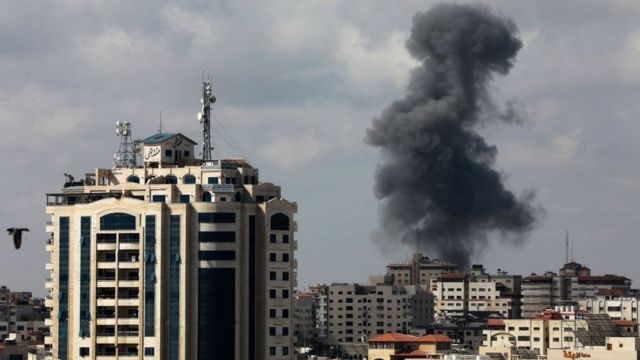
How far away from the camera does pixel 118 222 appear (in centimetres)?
17138

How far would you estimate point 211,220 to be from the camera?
170 m

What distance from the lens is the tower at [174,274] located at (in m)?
169

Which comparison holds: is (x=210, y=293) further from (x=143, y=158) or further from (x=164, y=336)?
(x=143, y=158)

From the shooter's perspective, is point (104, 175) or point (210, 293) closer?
point (210, 293)

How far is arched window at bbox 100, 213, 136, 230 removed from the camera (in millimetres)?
170875

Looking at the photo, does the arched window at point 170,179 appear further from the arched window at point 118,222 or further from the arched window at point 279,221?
the arched window at point 279,221

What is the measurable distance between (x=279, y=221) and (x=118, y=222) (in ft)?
46.6

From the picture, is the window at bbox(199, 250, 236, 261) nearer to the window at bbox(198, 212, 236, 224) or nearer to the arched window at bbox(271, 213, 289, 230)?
A: the window at bbox(198, 212, 236, 224)

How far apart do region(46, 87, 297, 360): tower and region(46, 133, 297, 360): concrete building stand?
3.4 inches

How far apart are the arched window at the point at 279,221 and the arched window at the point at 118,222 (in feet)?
40.2

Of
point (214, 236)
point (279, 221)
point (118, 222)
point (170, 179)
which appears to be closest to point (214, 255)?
point (214, 236)

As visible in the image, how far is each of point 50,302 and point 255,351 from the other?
789 inches

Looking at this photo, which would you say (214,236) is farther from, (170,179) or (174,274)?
(170,179)

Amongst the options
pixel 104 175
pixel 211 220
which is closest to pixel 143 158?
pixel 104 175
